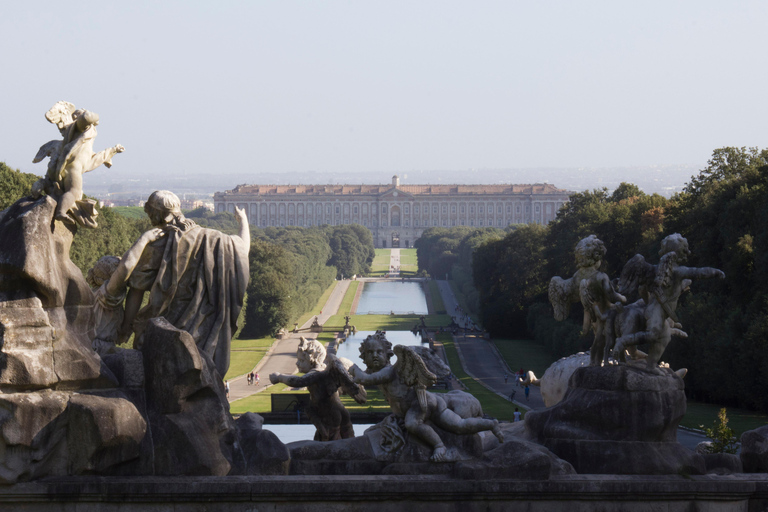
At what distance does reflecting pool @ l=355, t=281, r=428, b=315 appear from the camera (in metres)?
96.8

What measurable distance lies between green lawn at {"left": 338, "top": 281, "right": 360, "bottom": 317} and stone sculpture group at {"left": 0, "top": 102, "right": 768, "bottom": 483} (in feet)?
260

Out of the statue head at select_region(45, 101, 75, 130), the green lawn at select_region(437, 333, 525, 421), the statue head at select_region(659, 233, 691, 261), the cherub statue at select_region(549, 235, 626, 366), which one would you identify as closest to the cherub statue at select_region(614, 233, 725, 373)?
the statue head at select_region(659, 233, 691, 261)

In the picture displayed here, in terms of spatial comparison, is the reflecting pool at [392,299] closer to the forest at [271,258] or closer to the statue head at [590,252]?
the forest at [271,258]

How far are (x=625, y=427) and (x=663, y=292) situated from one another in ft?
5.31

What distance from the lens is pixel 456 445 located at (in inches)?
384

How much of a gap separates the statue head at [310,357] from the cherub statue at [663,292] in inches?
184

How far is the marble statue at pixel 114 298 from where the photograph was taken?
10.5 metres

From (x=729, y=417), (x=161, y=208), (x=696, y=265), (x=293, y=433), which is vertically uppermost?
(x=161, y=208)

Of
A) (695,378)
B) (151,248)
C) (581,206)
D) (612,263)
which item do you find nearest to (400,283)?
(581,206)

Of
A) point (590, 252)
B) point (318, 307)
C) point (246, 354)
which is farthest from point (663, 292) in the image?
point (318, 307)

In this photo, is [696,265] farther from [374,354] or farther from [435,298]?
[435,298]

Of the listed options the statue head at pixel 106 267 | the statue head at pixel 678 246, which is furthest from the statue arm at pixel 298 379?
the statue head at pixel 678 246

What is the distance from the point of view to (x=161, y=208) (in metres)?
10.9

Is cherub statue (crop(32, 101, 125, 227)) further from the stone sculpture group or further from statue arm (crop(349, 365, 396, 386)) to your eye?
statue arm (crop(349, 365, 396, 386))
